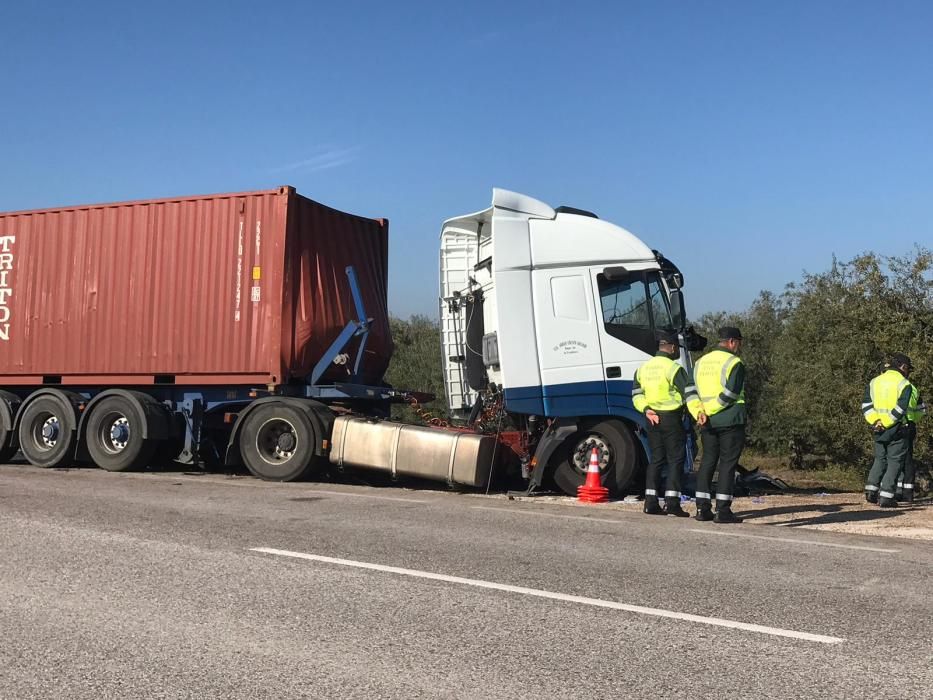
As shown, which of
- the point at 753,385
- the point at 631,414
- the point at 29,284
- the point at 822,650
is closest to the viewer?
the point at 822,650

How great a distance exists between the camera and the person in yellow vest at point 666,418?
962 centimetres

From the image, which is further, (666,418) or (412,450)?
(412,450)

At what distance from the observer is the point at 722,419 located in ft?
30.1

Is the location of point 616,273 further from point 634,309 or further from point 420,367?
point 420,367

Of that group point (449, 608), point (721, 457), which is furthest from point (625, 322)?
point (449, 608)

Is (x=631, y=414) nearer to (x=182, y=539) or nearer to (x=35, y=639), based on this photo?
(x=182, y=539)

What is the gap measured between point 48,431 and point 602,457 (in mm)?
8151

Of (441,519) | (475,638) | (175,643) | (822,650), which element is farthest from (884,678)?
(441,519)

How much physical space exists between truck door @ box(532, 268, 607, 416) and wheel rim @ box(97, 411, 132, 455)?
615 cm

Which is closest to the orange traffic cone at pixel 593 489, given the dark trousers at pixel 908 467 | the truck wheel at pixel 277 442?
the dark trousers at pixel 908 467

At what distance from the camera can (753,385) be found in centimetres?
3438

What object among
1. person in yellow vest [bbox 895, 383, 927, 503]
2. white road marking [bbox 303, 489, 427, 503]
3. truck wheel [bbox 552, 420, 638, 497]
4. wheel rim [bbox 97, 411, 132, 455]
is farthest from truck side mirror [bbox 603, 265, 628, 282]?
wheel rim [bbox 97, 411, 132, 455]

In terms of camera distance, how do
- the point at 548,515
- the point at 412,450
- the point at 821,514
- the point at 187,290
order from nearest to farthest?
the point at 548,515, the point at 821,514, the point at 412,450, the point at 187,290

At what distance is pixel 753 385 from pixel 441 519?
27447 mm
